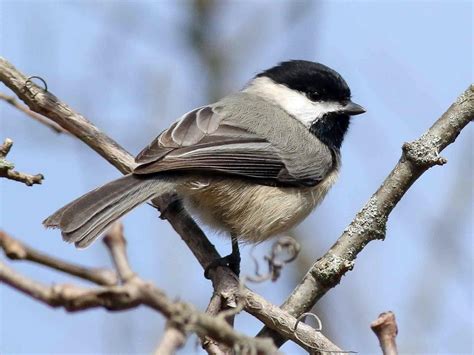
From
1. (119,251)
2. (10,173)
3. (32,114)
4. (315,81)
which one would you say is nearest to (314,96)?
(315,81)

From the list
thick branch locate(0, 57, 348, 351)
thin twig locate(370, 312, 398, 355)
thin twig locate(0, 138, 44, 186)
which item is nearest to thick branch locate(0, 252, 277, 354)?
thin twig locate(370, 312, 398, 355)

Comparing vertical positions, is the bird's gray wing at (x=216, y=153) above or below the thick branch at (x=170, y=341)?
above

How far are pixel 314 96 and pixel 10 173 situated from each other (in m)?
2.15

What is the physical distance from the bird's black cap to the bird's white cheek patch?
1.1 inches

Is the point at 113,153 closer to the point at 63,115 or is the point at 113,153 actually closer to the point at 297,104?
the point at 63,115

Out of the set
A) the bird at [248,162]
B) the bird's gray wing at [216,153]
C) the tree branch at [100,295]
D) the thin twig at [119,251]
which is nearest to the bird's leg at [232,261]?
the bird at [248,162]

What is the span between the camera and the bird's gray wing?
269 centimetres

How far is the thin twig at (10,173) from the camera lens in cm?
164

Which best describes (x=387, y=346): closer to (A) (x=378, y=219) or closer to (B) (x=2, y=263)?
(B) (x=2, y=263)

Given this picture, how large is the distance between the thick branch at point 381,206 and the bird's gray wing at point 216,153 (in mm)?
787

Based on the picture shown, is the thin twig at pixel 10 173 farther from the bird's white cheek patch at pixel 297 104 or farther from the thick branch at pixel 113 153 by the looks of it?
the bird's white cheek patch at pixel 297 104

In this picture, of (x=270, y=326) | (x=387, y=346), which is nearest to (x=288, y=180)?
(x=270, y=326)

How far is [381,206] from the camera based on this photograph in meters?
2.10

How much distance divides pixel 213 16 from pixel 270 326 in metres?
3.95
